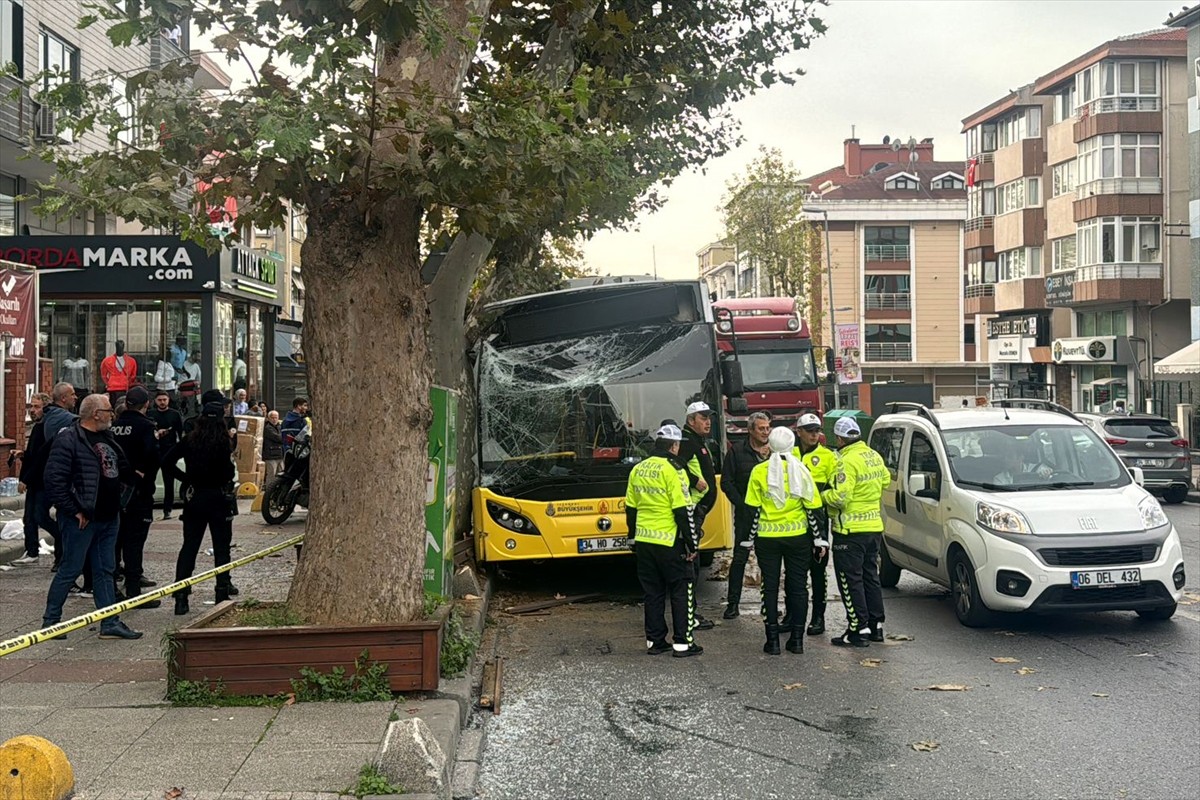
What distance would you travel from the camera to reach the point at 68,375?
23.7 metres

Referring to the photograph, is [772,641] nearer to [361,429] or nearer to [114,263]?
[361,429]

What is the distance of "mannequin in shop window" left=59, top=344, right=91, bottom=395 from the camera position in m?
23.5

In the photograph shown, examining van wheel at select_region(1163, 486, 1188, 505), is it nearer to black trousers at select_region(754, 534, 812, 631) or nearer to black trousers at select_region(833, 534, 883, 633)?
black trousers at select_region(833, 534, 883, 633)

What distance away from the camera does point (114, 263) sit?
76.2ft

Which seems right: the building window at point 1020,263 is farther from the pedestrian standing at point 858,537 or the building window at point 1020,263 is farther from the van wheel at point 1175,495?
the pedestrian standing at point 858,537

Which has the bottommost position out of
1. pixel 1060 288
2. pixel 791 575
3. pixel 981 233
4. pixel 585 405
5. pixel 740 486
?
pixel 791 575

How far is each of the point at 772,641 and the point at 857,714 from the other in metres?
2.01

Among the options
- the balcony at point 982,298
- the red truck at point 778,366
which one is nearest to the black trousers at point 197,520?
the red truck at point 778,366

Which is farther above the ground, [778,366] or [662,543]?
[778,366]

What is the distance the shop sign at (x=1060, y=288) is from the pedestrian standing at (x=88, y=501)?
142 ft

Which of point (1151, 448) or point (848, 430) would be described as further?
point (1151, 448)

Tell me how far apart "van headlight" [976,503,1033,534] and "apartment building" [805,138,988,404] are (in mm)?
67078

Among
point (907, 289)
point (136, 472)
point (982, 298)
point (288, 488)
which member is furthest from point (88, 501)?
point (907, 289)

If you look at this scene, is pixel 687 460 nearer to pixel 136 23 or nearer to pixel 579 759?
pixel 579 759
